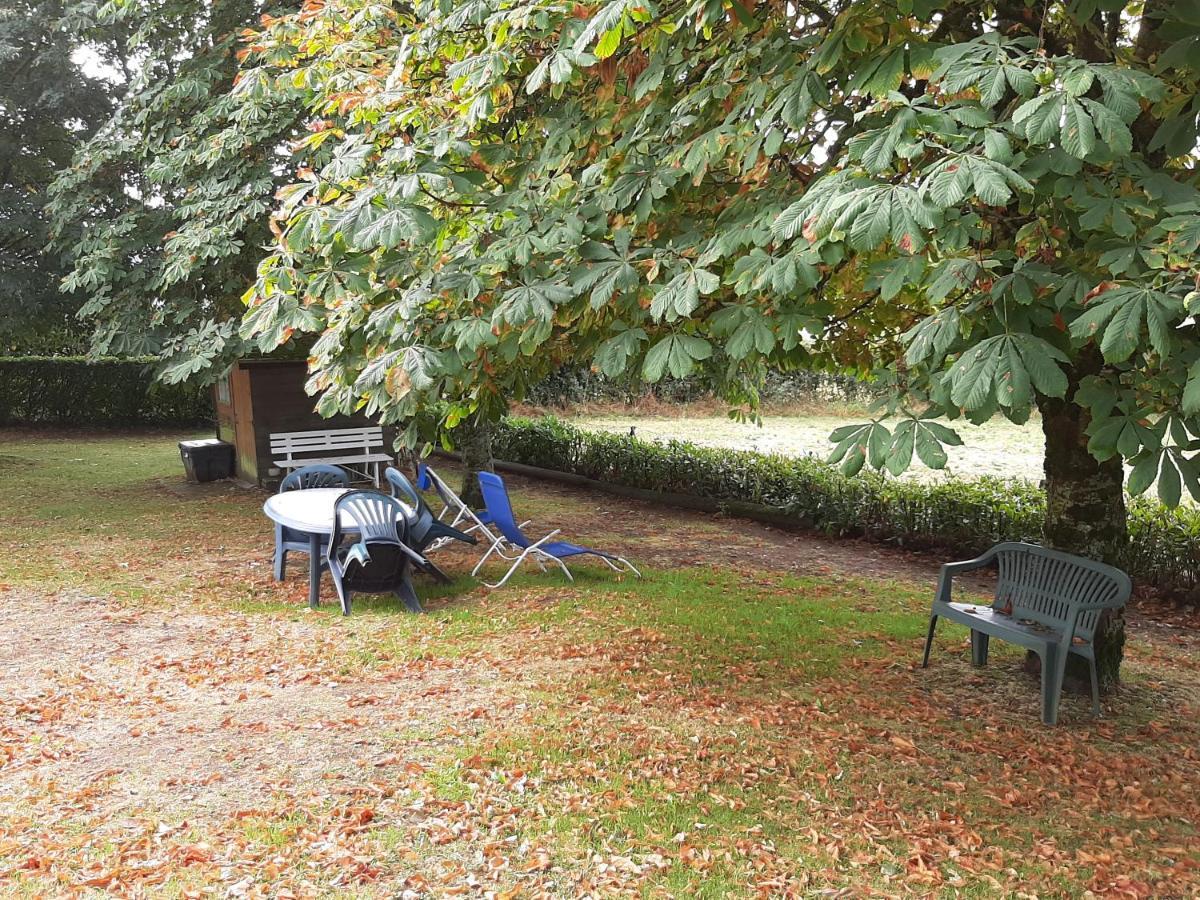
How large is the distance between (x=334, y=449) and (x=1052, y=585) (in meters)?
9.98

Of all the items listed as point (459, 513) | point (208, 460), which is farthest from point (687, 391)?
point (459, 513)

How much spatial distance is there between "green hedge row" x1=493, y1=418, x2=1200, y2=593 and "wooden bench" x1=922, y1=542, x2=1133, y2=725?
107 centimetres

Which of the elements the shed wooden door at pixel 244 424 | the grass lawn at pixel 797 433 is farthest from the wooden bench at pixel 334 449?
the grass lawn at pixel 797 433

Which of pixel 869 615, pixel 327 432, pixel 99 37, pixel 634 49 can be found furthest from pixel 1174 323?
pixel 99 37

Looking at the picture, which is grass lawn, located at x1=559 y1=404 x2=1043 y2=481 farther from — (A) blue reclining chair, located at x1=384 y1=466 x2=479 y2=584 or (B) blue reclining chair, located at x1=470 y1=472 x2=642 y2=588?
(A) blue reclining chair, located at x1=384 y1=466 x2=479 y2=584

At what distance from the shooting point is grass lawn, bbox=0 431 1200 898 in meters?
3.62

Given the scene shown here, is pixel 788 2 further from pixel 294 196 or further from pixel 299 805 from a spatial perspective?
pixel 299 805

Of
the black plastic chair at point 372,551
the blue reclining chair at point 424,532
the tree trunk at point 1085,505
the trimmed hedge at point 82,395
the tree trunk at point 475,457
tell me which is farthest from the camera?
the trimmed hedge at point 82,395

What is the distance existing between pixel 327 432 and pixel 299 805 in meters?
9.49

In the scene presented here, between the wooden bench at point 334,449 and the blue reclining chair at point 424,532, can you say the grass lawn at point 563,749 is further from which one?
the wooden bench at point 334,449

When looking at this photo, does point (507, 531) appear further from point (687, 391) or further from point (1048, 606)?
point (687, 391)

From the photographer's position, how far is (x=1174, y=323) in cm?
290

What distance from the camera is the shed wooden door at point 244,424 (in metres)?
13.2

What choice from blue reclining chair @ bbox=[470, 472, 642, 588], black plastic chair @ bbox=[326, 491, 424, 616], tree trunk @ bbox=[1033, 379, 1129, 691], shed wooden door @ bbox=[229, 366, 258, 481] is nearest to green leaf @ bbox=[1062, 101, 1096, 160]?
tree trunk @ bbox=[1033, 379, 1129, 691]
